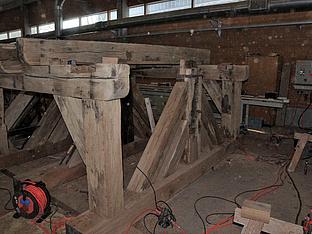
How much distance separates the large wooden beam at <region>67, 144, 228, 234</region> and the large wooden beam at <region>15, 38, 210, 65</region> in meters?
1.10

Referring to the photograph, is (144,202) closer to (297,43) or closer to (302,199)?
(302,199)

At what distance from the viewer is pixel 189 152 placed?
268 cm

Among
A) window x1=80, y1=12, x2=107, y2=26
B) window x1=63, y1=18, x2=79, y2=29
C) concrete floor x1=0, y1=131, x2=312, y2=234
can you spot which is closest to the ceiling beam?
window x1=63, y1=18, x2=79, y2=29

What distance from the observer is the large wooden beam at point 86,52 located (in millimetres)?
1638

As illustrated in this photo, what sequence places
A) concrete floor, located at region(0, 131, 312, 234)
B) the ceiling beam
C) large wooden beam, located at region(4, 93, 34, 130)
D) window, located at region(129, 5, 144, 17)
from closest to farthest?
concrete floor, located at region(0, 131, 312, 234) < large wooden beam, located at region(4, 93, 34, 130) < window, located at region(129, 5, 144, 17) < the ceiling beam

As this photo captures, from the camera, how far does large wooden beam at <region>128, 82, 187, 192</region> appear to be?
2.07m

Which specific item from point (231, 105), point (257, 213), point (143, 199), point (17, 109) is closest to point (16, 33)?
point (17, 109)

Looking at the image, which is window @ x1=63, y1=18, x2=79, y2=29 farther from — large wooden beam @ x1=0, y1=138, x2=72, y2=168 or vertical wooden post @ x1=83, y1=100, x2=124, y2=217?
vertical wooden post @ x1=83, y1=100, x2=124, y2=217

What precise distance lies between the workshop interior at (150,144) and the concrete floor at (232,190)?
1 centimetres

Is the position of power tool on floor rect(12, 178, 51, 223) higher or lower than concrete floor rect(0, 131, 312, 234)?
higher

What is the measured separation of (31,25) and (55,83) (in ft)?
35.3

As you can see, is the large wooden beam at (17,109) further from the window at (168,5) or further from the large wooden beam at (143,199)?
the window at (168,5)

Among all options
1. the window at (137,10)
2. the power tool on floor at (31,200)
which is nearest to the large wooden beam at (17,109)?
the power tool on floor at (31,200)

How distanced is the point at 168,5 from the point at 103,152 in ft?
20.4
